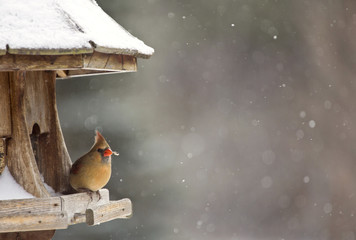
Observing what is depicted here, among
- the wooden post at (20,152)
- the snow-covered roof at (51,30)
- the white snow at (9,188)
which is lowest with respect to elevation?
the white snow at (9,188)

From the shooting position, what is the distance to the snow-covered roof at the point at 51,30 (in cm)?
234

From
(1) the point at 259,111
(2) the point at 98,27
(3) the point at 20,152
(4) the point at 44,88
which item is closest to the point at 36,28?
(2) the point at 98,27

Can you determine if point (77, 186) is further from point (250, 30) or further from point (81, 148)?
point (250, 30)

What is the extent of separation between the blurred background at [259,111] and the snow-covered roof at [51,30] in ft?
13.9

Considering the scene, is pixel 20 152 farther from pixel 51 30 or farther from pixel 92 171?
pixel 51 30

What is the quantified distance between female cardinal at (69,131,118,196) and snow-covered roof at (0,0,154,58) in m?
0.51

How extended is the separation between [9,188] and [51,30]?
2.13 feet

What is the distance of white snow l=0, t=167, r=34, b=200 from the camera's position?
2635 mm

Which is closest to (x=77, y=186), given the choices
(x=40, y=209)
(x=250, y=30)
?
(x=40, y=209)

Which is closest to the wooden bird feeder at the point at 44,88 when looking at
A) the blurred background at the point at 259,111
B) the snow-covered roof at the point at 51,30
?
the snow-covered roof at the point at 51,30

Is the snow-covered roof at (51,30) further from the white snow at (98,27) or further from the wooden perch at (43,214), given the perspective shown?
the wooden perch at (43,214)

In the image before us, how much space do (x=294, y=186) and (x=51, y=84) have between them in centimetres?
533

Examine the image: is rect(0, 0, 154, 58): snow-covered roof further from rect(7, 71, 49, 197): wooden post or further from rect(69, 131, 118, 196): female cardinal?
rect(69, 131, 118, 196): female cardinal

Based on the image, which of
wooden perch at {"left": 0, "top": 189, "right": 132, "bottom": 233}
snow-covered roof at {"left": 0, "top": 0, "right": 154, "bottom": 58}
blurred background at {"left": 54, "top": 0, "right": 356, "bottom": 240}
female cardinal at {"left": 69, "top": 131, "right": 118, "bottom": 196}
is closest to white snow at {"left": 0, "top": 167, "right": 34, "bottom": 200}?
wooden perch at {"left": 0, "top": 189, "right": 132, "bottom": 233}
